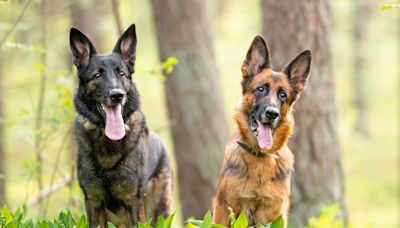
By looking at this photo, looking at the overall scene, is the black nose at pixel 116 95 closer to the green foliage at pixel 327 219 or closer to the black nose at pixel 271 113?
the black nose at pixel 271 113

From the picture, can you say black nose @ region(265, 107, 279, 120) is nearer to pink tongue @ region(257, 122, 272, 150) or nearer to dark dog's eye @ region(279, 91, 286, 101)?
pink tongue @ region(257, 122, 272, 150)

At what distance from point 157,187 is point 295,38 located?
3.28 m

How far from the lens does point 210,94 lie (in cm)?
1102

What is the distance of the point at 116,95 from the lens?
632cm

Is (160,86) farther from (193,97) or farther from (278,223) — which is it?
(278,223)

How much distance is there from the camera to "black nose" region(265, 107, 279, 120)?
22.0ft

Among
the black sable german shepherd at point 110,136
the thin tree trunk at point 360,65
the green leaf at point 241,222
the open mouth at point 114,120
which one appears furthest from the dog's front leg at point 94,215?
the thin tree trunk at point 360,65

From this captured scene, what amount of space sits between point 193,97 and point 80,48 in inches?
173

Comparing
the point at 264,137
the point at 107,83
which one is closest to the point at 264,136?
the point at 264,137

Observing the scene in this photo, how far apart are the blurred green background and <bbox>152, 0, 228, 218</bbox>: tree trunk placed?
1.52 feet

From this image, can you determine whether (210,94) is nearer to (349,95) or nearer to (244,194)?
(244,194)

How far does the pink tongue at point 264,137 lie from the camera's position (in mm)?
6852

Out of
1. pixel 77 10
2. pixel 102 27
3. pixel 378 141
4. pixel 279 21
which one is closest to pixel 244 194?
pixel 279 21

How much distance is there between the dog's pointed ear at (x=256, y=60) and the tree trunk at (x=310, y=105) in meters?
2.06
